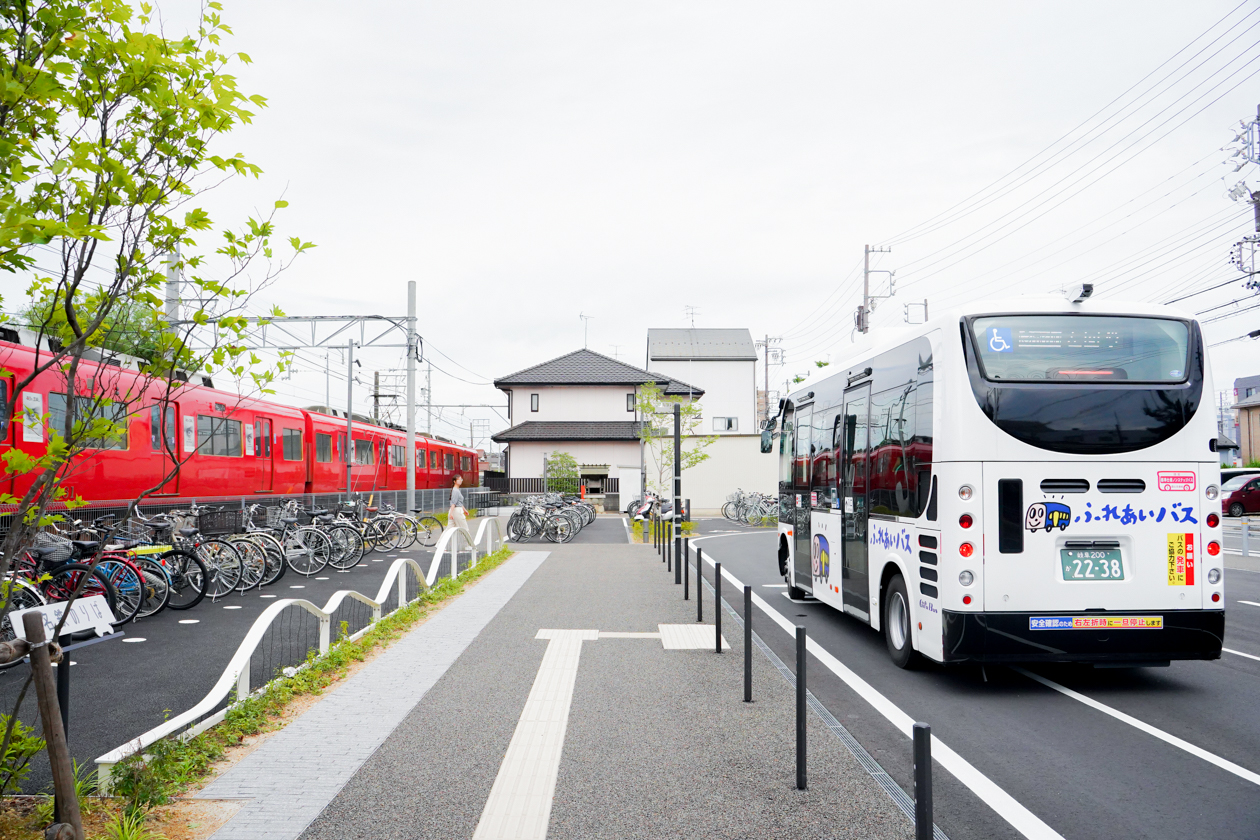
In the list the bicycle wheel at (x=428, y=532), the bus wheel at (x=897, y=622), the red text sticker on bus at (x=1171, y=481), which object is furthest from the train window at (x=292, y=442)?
the red text sticker on bus at (x=1171, y=481)

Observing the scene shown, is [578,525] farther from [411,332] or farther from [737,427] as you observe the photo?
[737,427]

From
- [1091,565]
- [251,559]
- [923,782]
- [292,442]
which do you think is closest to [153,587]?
[251,559]

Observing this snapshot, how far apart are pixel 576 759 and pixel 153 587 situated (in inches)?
276

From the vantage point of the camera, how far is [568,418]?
41344 millimetres

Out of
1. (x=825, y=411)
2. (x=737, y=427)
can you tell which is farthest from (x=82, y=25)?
(x=737, y=427)

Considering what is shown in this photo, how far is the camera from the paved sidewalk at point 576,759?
12.7 ft

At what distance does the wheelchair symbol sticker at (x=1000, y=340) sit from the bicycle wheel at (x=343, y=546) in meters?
12.0

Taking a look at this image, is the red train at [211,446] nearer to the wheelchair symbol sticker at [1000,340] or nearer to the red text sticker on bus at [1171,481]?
the wheelchair symbol sticker at [1000,340]

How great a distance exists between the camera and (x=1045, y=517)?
6.14m

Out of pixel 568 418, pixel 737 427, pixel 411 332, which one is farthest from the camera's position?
pixel 737 427

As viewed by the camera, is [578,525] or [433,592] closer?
[433,592]

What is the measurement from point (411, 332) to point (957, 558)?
18917mm

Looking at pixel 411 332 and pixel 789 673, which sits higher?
pixel 411 332

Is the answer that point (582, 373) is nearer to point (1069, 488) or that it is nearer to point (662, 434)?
point (662, 434)
